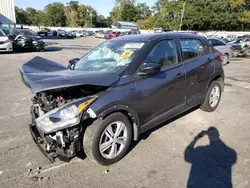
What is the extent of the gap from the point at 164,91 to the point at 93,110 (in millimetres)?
1356

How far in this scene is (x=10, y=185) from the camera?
2.78 meters

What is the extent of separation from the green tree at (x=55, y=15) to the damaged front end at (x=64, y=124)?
10174cm

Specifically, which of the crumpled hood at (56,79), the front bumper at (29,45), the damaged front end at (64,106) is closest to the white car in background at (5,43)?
the front bumper at (29,45)

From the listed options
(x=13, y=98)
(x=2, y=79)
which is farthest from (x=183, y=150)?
(x=2, y=79)

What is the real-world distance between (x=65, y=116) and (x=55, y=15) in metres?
103

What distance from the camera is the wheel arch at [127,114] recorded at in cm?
292

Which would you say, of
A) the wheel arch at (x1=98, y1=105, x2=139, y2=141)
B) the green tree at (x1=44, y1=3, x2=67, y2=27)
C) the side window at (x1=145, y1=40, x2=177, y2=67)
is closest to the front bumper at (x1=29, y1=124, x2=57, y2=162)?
the wheel arch at (x1=98, y1=105, x2=139, y2=141)

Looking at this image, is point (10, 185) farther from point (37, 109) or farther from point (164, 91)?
point (164, 91)

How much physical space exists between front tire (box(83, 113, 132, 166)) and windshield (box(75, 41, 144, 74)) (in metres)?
0.73

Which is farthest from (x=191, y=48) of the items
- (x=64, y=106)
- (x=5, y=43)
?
(x=5, y=43)

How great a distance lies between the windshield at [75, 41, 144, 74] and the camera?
11.5 feet

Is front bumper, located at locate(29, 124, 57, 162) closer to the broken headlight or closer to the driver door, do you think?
the broken headlight

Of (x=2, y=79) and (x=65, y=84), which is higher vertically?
(x=65, y=84)

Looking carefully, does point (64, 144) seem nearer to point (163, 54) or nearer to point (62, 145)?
point (62, 145)
